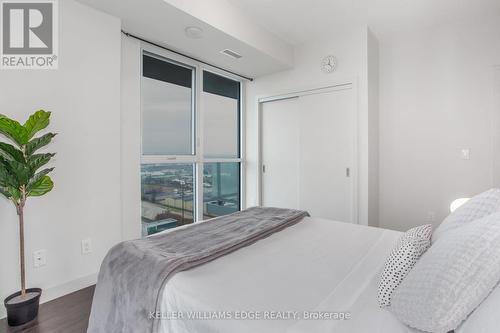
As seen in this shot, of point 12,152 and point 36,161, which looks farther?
point 36,161

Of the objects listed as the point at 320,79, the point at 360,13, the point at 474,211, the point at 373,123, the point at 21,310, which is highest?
the point at 360,13

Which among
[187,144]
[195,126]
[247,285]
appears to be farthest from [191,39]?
[247,285]

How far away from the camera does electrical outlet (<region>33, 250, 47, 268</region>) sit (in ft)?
6.46

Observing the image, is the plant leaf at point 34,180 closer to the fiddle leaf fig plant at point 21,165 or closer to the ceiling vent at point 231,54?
the fiddle leaf fig plant at point 21,165

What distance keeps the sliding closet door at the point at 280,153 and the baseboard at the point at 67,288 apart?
2624mm

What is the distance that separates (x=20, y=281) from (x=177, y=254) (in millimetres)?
1499

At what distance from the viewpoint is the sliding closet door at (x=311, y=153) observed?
3.36 meters

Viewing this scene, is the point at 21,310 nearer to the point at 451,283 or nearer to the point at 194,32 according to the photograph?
the point at 451,283

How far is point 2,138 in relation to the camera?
1851mm

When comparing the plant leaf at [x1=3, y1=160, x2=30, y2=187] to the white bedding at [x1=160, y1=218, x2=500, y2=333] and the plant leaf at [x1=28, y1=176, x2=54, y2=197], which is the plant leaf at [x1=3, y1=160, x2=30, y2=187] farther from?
the white bedding at [x1=160, y1=218, x2=500, y2=333]

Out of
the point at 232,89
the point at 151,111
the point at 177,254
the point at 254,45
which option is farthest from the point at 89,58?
the point at 232,89

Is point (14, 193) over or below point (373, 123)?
below

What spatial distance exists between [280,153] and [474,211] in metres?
2.92

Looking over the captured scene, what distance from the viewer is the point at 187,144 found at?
348cm
